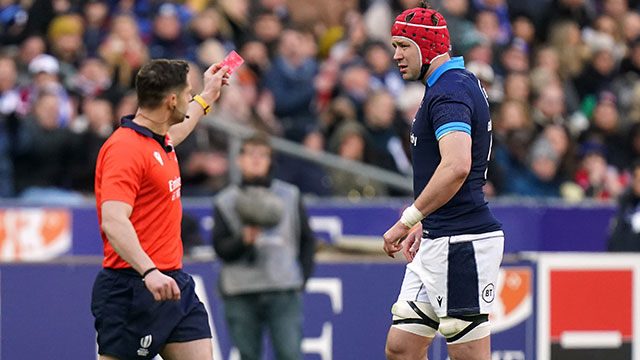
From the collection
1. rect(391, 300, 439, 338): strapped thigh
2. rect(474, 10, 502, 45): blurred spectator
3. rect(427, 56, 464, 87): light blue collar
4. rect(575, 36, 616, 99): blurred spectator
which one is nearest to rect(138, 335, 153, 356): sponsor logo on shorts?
rect(391, 300, 439, 338): strapped thigh

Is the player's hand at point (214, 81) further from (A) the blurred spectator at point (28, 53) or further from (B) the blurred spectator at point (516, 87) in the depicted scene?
(B) the blurred spectator at point (516, 87)

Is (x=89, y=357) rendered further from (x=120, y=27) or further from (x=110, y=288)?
(x=120, y=27)

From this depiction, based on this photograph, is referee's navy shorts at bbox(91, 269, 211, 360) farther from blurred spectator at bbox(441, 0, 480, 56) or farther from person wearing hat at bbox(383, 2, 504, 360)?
blurred spectator at bbox(441, 0, 480, 56)

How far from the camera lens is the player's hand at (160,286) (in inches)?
229

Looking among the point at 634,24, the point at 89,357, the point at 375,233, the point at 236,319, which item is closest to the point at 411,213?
the point at 236,319

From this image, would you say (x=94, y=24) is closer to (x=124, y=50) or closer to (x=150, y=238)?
(x=124, y=50)

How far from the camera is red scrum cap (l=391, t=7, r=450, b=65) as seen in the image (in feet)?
20.9

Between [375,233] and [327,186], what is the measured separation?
0.86 meters

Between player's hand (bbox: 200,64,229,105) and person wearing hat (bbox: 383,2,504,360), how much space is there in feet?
3.76

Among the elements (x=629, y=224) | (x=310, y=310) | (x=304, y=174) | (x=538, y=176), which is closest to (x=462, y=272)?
(x=310, y=310)

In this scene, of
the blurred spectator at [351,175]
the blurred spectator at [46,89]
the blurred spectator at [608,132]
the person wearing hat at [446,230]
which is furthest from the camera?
the blurred spectator at [608,132]

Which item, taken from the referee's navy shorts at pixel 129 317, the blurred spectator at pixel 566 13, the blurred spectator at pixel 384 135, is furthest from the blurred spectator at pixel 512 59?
the referee's navy shorts at pixel 129 317

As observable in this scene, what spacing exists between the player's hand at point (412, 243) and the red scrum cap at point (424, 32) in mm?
1025

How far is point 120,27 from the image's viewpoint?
1330 centimetres
